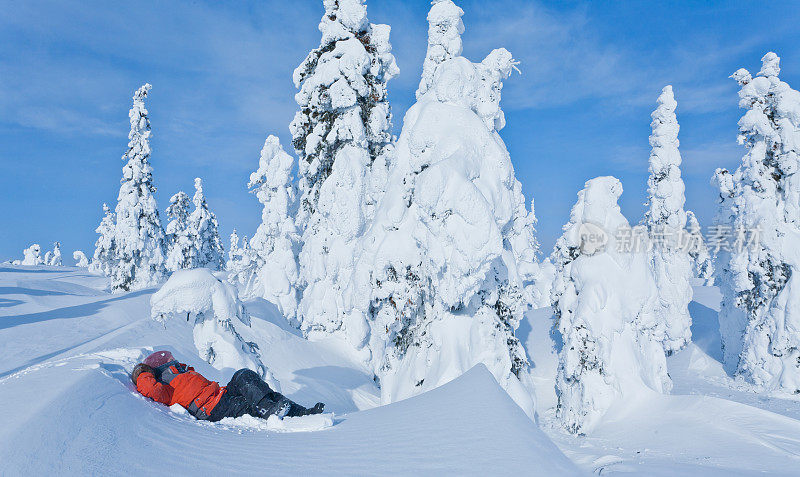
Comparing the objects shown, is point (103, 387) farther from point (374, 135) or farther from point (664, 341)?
point (664, 341)

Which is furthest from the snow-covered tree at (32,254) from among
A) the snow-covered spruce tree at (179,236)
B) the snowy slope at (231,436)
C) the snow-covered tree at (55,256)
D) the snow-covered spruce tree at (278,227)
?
the snowy slope at (231,436)

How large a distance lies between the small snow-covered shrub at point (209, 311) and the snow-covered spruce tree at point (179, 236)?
1469 inches

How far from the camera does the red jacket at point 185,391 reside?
499 centimetres

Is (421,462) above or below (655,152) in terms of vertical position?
below

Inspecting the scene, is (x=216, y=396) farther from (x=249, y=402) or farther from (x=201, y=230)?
(x=201, y=230)

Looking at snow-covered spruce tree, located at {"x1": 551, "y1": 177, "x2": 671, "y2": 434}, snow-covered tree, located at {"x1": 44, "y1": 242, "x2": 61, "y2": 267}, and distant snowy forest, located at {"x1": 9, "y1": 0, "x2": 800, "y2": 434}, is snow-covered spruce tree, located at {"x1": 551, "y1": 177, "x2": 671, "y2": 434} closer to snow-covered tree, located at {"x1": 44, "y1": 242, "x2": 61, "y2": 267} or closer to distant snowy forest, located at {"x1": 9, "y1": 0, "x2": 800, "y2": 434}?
distant snowy forest, located at {"x1": 9, "y1": 0, "x2": 800, "y2": 434}

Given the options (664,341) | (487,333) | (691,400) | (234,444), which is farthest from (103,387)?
(664,341)

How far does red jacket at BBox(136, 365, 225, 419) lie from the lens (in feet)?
16.4

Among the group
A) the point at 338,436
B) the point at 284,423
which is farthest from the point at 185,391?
the point at 338,436

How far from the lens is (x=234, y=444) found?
3.89 meters

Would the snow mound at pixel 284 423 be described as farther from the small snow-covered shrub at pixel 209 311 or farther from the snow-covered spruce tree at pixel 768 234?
the snow-covered spruce tree at pixel 768 234

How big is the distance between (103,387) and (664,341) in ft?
77.2

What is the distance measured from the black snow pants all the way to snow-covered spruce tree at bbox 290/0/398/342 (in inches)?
489

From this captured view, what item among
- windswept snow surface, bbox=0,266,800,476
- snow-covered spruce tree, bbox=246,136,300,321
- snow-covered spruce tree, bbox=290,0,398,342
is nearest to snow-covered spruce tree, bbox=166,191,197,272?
snow-covered spruce tree, bbox=246,136,300,321
